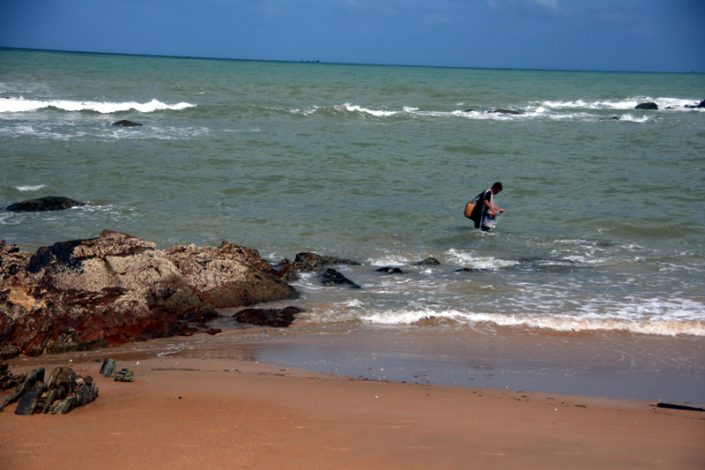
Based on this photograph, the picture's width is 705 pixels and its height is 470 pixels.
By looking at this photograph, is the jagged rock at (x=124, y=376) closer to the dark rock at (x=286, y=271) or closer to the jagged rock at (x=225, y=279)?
the jagged rock at (x=225, y=279)

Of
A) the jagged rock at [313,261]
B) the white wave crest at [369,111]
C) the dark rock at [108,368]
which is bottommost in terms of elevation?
the jagged rock at [313,261]

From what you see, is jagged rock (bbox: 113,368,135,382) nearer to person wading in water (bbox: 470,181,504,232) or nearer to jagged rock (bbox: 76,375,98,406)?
jagged rock (bbox: 76,375,98,406)

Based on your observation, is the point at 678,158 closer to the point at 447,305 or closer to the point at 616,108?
the point at 447,305

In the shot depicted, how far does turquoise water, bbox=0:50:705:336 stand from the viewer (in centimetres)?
1102

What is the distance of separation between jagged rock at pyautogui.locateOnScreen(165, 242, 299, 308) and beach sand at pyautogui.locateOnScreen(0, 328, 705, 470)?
2480 mm

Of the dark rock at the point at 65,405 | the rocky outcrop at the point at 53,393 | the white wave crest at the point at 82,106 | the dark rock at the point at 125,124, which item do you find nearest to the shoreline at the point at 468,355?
the rocky outcrop at the point at 53,393

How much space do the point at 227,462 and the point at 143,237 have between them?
348 inches

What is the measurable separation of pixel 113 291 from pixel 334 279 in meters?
3.18

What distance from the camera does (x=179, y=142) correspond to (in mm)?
25875

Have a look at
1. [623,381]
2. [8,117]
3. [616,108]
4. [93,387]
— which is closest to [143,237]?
[93,387]

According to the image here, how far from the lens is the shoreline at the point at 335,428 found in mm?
5473

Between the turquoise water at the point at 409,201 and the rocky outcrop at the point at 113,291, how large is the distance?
1020 millimetres

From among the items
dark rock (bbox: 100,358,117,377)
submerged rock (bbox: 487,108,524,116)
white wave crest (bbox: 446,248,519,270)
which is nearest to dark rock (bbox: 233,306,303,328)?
dark rock (bbox: 100,358,117,377)

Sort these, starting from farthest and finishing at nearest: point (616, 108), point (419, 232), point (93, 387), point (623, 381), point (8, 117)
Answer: point (616, 108) < point (8, 117) < point (419, 232) < point (623, 381) < point (93, 387)
